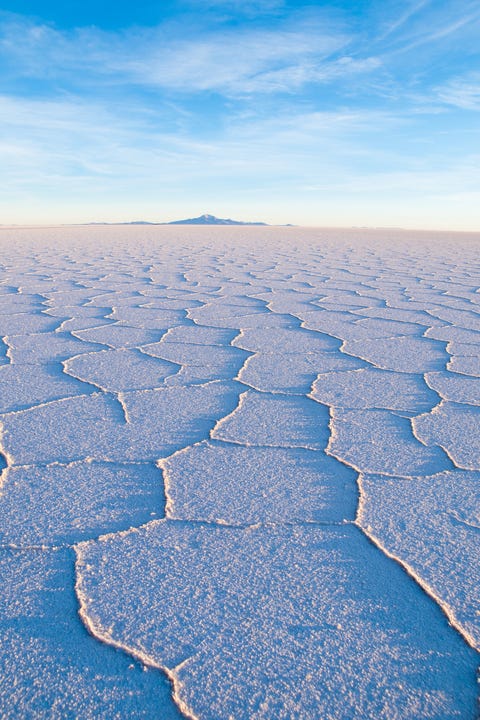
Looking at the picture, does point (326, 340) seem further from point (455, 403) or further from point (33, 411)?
point (33, 411)

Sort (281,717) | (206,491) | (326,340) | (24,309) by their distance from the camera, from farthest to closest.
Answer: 1. (24,309)
2. (326,340)
3. (206,491)
4. (281,717)

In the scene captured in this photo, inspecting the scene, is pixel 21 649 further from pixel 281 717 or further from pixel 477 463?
pixel 477 463

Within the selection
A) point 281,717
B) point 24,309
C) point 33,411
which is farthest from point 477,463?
point 24,309

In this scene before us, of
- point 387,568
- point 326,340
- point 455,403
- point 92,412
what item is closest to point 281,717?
point 387,568

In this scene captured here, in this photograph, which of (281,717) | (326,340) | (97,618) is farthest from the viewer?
(326,340)

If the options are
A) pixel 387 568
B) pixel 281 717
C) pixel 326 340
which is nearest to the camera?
pixel 281 717

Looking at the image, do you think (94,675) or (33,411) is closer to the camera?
(94,675)

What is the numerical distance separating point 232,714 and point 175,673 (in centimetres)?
10

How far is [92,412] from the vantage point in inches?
71.4

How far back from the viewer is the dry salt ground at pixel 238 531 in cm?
82

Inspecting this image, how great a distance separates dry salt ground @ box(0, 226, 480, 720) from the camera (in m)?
0.82

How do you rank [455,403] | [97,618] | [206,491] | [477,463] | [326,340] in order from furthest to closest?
1. [326,340]
2. [455,403]
3. [477,463]
4. [206,491]
5. [97,618]

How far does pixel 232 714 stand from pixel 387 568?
41cm

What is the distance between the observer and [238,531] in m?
1.17
